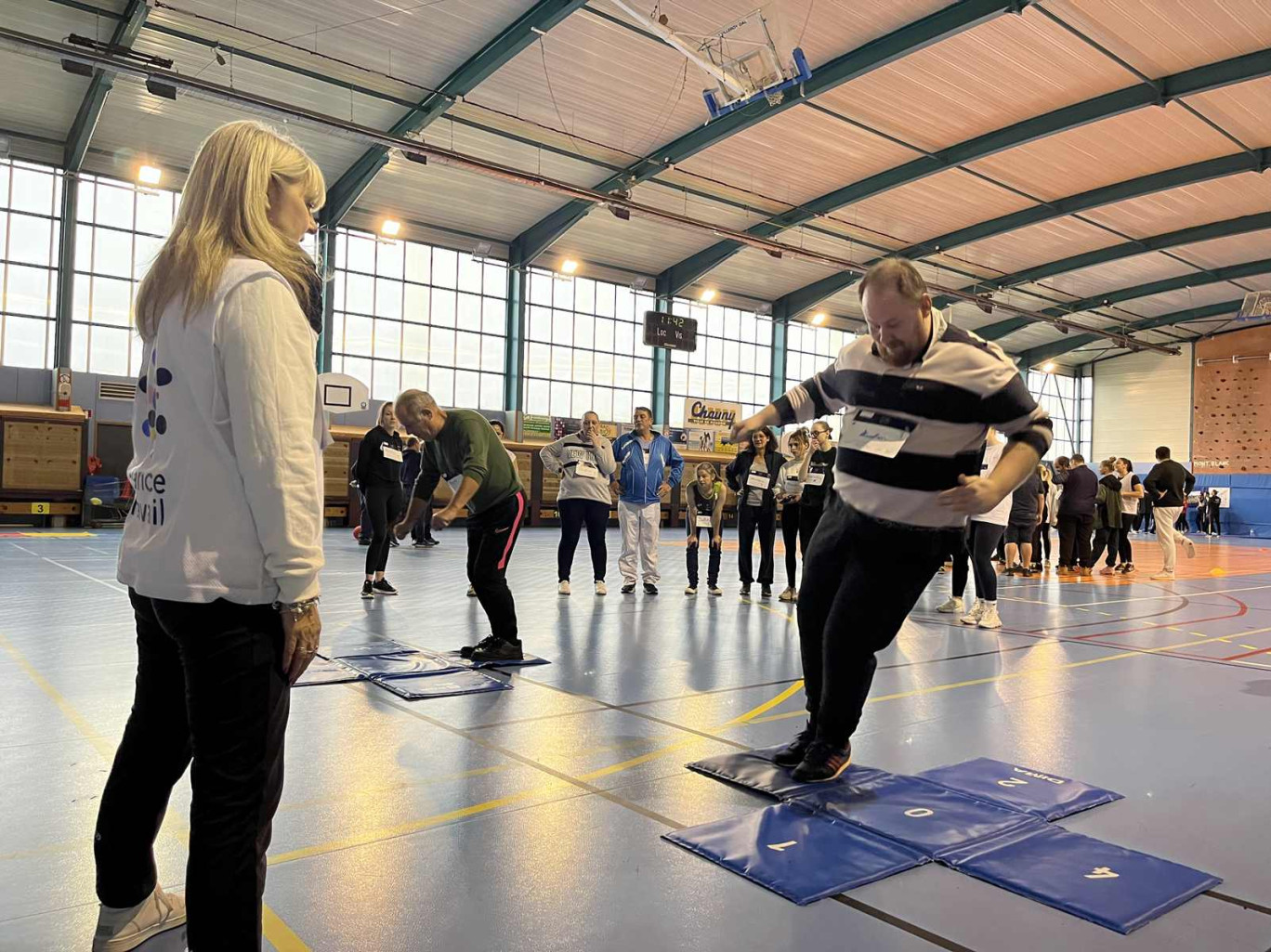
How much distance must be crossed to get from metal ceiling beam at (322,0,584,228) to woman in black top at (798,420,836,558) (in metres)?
9.00

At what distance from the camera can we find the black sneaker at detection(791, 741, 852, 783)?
325 centimetres

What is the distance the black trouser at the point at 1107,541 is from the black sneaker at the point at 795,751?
12.1 meters

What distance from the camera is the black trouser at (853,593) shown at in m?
3.04

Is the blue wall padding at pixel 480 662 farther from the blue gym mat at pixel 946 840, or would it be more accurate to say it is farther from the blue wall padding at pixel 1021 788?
the blue wall padding at pixel 1021 788

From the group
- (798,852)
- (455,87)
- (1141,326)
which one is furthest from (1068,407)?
(798,852)

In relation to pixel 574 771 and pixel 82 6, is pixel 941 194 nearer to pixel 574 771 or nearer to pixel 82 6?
pixel 82 6

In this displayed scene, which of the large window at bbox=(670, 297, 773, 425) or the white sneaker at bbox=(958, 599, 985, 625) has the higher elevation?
the large window at bbox=(670, 297, 773, 425)

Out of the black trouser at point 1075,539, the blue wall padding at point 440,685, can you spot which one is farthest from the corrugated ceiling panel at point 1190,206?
the blue wall padding at point 440,685

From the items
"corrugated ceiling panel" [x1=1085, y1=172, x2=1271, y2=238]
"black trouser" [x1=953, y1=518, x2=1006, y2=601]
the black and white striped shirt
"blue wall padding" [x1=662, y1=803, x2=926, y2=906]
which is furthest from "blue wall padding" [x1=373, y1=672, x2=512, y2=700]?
"corrugated ceiling panel" [x1=1085, y1=172, x2=1271, y2=238]

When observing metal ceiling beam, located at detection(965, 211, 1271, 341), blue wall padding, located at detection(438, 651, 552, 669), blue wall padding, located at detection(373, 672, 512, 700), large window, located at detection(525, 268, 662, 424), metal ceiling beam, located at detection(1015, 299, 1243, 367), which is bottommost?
blue wall padding, located at detection(373, 672, 512, 700)

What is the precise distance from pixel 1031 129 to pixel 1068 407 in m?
23.7

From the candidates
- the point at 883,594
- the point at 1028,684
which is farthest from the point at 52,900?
the point at 1028,684

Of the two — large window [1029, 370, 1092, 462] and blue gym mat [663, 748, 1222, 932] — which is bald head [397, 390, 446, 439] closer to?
blue gym mat [663, 748, 1222, 932]

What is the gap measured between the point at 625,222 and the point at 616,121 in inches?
210
